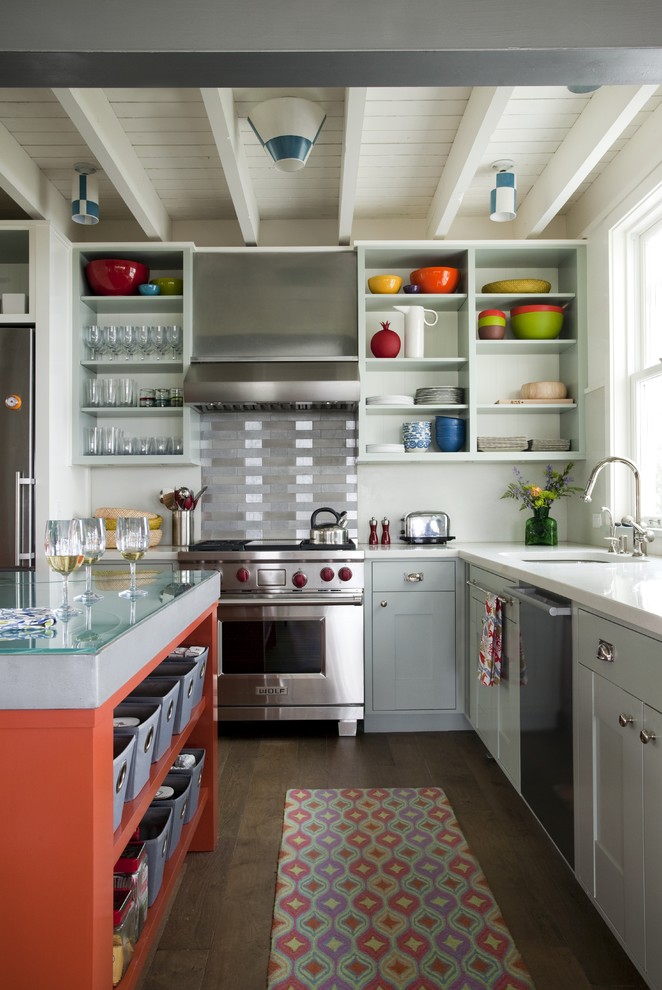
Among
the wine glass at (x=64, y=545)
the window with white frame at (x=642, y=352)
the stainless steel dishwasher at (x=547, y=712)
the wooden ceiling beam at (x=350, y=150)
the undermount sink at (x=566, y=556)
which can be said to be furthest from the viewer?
the window with white frame at (x=642, y=352)

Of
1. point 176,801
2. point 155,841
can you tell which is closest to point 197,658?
point 176,801

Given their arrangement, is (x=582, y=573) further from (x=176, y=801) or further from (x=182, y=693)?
(x=176, y=801)

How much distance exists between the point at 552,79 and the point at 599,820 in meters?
1.91

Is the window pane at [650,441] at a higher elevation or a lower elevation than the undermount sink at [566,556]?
higher

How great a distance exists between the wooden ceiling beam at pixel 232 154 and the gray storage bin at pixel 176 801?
226cm

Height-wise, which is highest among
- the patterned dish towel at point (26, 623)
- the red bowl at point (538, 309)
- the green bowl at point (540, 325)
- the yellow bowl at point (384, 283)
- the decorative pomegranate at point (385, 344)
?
the yellow bowl at point (384, 283)

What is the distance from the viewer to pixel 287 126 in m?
2.86

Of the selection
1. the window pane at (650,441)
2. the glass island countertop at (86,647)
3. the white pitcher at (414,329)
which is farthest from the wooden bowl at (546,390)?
the glass island countertop at (86,647)

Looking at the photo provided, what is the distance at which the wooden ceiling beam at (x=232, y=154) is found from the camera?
261cm

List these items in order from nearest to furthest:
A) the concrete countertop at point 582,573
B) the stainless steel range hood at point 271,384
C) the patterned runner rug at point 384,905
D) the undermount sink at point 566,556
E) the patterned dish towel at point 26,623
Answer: the patterned dish towel at point 26,623, the concrete countertop at point 582,573, the patterned runner rug at point 384,905, the undermount sink at point 566,556, the stainless steel range hood at point 271,384

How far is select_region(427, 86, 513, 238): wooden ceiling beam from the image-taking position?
2619 millimetres

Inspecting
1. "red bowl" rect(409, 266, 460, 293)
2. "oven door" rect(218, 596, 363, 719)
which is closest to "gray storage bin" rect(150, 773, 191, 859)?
"oven door" rect(218, 596, 363, 719)

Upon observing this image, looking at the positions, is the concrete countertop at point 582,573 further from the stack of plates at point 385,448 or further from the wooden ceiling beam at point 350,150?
the wooden ceiling beam at point 350,150

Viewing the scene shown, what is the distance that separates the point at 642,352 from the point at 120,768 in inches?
118
